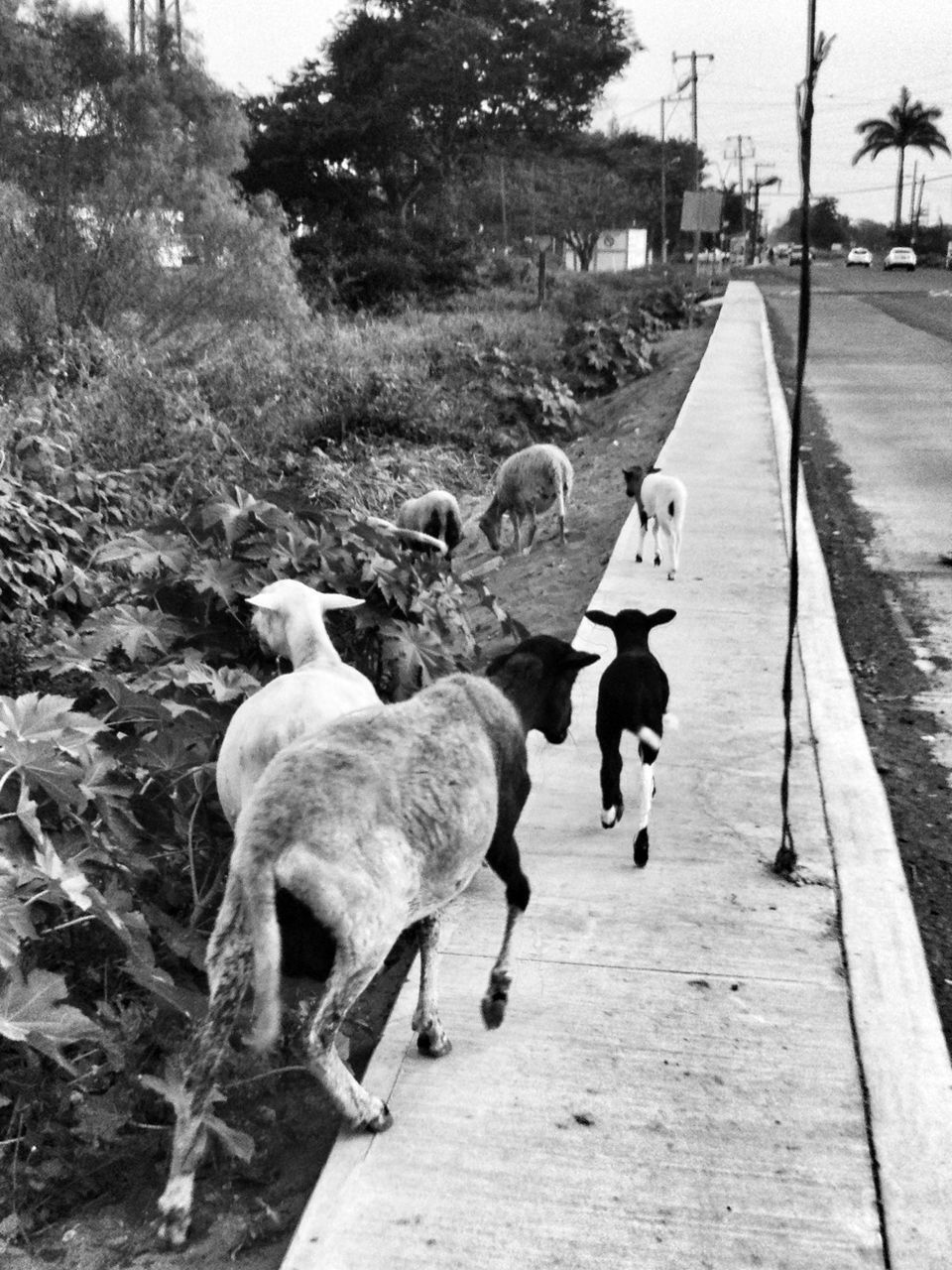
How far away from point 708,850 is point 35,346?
14175 mm

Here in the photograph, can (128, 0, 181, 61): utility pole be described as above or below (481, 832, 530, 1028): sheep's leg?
above

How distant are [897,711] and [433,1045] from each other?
380 cm

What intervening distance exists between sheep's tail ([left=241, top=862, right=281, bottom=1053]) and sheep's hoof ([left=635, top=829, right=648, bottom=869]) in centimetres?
193

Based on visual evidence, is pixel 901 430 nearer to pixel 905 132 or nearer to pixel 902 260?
pixel 902 260

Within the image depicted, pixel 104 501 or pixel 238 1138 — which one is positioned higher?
pixel 104 501

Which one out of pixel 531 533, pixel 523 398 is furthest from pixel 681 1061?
pixel 523 398

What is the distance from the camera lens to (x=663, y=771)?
556 centimetres

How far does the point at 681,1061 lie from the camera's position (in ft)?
11.8

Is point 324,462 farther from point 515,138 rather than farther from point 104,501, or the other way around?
point 515,138

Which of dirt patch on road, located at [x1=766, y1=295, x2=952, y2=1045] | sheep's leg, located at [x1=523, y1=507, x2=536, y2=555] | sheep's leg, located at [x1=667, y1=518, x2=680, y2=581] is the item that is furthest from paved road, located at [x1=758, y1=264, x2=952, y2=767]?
sheep's leg, located at [x1=523, y1=507, x2=536, y2=555]

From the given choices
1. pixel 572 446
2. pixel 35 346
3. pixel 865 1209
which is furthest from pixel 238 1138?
pixel 35 346

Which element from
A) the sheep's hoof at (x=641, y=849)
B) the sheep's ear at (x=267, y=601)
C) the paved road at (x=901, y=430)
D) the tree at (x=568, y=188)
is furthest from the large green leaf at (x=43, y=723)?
the tree at (x=568, y=188)

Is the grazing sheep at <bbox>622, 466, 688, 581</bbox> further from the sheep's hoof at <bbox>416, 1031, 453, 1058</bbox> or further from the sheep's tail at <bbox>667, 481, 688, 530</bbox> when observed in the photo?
the sheep's hoof at <bbox>416, 1031, 453, 1058</bbox>

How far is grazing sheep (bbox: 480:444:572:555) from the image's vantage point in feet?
35.7
